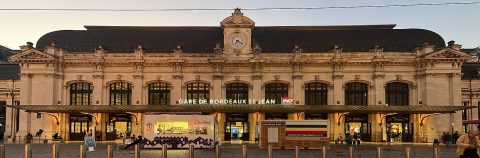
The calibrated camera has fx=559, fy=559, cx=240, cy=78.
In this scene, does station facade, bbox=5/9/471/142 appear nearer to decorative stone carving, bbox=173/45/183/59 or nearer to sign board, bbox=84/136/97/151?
decorative stone carving, bbox=173/45/183/59

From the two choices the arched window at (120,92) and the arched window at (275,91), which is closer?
the arched window at (275,91)

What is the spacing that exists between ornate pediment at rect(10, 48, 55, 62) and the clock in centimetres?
1876

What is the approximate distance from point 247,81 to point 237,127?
5.00 metres

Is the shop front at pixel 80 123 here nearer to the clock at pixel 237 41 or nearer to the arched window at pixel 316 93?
the clock at pixel 237 41

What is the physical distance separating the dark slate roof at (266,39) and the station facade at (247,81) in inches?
8.0

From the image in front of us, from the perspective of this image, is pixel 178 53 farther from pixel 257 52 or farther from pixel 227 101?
pixel 257 52

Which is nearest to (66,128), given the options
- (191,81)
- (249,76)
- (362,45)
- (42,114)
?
(42,114)

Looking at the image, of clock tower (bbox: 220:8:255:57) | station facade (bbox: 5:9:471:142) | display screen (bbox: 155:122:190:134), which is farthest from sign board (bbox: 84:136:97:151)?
clock tower (bbox: 220:8:255:57)

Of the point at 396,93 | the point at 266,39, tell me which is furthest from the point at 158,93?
the point at 396,93

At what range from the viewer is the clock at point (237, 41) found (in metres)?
59.6

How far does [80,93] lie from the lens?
60500 millimetres

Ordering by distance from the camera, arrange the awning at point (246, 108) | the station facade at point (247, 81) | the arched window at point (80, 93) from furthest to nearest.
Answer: the arched window at point (80, 93)
the station facade at point (247, 81)
the awning at point (246, 108)

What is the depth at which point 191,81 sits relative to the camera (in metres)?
59.8

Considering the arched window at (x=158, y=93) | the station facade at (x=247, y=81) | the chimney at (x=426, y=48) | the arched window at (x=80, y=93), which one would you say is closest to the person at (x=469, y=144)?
the station facade at (x=247, y=81)
